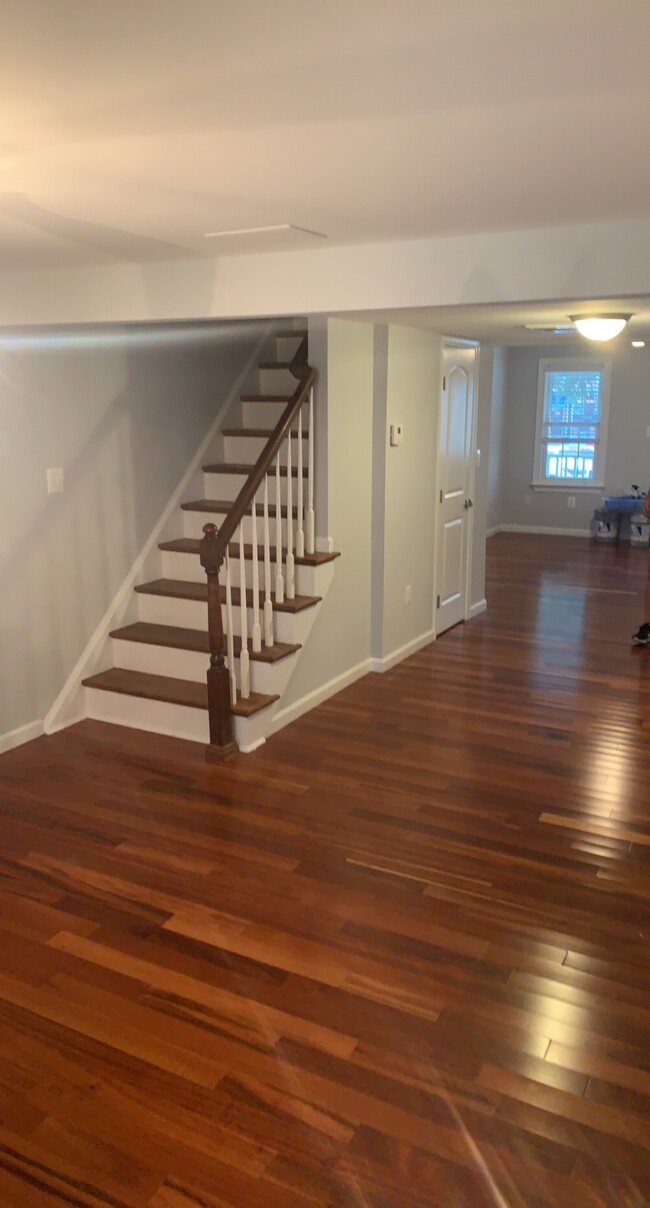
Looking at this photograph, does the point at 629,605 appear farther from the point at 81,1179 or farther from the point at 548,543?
the point at 81,1179

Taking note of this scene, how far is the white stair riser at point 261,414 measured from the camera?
5.20m

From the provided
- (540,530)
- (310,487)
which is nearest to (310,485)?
(310,487)

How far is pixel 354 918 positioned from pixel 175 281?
2.38m

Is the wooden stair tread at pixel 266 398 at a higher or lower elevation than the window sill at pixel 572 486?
higher

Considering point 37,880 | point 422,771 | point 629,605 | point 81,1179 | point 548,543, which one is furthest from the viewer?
point 548,543

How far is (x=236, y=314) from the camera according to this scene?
3.13m

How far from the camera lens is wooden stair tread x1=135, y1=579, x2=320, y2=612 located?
166 inches

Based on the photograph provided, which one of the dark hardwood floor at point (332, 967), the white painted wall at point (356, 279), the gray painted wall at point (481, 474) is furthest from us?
the gray painted wall at point (481, 474)

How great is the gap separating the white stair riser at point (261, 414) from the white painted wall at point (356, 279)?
186 cm

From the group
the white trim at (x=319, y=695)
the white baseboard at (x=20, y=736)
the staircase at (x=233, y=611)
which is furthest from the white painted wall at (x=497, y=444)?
the white baseboard at (x=20, y=736)

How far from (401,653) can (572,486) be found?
18.0 ft

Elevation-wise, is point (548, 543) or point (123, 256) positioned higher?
point (123, 256)

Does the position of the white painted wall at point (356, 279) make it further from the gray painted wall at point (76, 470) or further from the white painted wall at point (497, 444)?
the white painted wall at point (497, 444)

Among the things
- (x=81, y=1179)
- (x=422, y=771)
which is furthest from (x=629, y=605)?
(x=81, y=1179)
